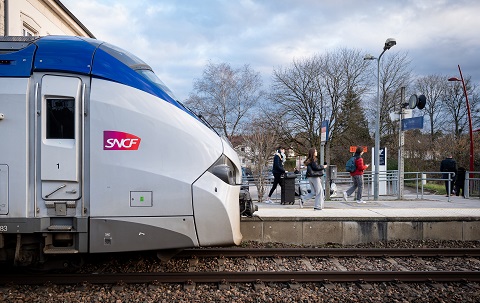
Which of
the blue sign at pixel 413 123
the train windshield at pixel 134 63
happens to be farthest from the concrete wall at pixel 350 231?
the blue sign at pixel 413 123

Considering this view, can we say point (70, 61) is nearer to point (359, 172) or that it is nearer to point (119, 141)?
point (119, 141)

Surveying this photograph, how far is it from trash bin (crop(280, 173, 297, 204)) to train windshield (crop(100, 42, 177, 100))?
667 cm

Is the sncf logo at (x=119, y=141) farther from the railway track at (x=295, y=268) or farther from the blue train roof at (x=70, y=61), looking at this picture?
the railway track at (x=295, y=268)

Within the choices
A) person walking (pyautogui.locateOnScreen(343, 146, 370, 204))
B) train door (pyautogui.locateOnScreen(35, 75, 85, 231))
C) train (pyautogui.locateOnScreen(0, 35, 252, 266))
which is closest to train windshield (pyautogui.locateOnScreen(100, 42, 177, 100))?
train (pyautogui.locateOnScreen(0, 35, 252, 266))

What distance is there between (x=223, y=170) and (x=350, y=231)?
162 inches

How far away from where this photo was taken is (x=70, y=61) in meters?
4.33

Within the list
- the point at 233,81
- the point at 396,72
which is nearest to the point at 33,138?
the point at 233,81

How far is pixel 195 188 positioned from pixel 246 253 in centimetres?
255

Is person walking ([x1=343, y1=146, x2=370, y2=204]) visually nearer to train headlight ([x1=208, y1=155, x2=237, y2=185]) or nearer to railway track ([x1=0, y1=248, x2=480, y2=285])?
railway track ([x1=0, y1=248, x2=480, y2=285])

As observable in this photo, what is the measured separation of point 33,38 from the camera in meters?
4.64

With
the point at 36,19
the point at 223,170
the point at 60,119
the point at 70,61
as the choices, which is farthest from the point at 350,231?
the point at 36,19

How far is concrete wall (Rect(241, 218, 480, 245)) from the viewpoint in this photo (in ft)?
23.7

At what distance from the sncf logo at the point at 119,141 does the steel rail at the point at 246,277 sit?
6.67 ft

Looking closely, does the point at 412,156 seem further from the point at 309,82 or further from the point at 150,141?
the point at 150,141
